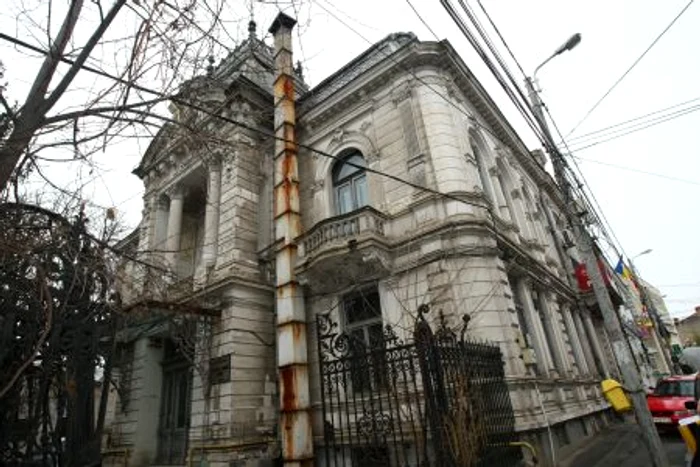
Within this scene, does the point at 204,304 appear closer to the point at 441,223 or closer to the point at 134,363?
the point at 134,363

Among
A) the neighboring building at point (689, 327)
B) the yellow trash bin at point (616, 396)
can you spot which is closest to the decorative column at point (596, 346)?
the yellow trash bin at point (616, 396)

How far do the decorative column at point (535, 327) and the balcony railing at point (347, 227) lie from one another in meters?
4.93

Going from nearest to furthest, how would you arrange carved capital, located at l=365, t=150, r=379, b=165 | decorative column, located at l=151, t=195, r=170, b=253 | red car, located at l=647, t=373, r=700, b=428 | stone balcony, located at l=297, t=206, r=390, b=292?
stone balcony, located at l=297, t=206, r=390, b=292 < red car, located at l=647, t=373, r=700, b=428 < carved capital, located at l=365, t=150, r=379, b=165 < decorative column, located at l=151, t=195, r=170, b=253

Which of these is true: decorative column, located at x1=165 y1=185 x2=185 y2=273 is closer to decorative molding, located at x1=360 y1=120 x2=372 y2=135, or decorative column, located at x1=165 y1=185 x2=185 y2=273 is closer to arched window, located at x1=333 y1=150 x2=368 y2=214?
arched window, located at x1=333 y1=150 x2=368 y2=214

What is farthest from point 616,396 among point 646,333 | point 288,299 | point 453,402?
point 646,333

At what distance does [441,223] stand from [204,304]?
24.1ft

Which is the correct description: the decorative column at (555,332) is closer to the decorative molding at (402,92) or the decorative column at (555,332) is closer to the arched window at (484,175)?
the arched window at (484,175)

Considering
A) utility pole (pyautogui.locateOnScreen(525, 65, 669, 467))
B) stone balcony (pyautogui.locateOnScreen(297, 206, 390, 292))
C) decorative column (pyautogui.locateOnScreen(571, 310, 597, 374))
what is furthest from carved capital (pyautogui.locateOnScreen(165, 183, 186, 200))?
decorative column (pyautogui.locateOnScreen(571, 310, 597, 374))

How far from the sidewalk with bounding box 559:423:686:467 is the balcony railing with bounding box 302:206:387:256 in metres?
7.08

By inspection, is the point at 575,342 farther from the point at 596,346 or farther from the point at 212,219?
the point at 212,219

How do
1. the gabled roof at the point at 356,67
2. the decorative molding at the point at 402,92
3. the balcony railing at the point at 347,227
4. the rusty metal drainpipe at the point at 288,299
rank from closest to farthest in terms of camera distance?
the rusty metal drainpipe at the point at 288,299 < the balcony railing at the point at 347,227 < the decorative molding at the point at 402,92 < the gabled roof at the point at 356,67

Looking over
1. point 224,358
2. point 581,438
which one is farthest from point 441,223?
point 581,438

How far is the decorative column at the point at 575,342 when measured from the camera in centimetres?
1595

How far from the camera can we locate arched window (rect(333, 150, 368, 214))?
13.5 meters
